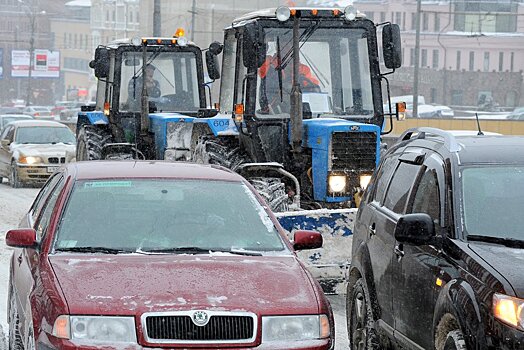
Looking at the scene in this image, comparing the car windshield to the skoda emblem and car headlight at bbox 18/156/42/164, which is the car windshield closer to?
the skoda emblem

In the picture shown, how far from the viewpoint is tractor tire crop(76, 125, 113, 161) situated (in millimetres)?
19312

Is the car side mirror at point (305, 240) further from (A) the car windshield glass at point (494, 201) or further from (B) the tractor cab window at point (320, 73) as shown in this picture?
(B) the tractor cab window at point (320, 73)

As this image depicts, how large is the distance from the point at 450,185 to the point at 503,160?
1.47 ft

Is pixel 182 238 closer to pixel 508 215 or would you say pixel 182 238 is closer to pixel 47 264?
pixel 47 264

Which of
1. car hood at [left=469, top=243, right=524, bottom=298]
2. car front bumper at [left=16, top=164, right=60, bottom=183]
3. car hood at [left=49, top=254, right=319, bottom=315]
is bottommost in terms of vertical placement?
car front bumper at [left=16, top=164, right=60, bottom=183]

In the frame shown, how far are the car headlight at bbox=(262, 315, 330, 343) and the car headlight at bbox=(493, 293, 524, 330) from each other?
1.00 m

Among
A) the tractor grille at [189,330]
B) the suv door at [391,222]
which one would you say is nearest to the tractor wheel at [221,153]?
the suv door at [391,222]

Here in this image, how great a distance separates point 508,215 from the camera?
668cm

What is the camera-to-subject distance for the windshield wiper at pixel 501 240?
6398 millimetres

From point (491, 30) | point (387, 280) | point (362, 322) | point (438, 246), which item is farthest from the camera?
point (491, 30)

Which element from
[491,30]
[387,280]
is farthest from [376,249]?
[491,30]

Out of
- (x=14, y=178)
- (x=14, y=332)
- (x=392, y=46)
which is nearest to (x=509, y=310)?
(x=14, y=332)

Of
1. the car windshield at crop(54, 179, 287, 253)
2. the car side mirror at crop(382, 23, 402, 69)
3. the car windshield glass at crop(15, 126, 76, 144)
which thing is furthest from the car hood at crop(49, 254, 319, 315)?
the car windshield glass at crop(15, 126, 76, 144)

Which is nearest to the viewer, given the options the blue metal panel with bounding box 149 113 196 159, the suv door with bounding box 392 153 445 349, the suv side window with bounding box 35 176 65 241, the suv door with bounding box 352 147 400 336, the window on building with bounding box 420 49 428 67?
the suv door with bounding box 392 153 445 349
